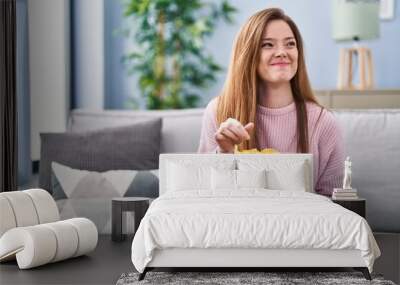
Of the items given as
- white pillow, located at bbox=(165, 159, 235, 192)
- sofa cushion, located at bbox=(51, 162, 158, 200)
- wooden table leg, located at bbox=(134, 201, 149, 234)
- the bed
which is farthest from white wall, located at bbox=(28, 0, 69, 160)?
the bed

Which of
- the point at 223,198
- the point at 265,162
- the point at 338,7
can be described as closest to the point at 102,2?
the point at 338,7

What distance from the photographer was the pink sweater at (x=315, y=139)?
421cm

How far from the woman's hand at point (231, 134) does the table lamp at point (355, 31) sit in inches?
72.4

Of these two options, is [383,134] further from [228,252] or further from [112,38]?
[112,38]

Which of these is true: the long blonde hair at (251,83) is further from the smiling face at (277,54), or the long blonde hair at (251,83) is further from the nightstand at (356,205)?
the nightstand at (356,205)

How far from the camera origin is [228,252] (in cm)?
310

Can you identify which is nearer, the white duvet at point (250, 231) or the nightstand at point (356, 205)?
the white duvet at point (250, 231)

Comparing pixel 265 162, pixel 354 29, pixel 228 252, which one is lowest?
pixel 228 252

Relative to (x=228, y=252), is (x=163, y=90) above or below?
above

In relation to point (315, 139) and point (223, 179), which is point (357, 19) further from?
point (223, 179)

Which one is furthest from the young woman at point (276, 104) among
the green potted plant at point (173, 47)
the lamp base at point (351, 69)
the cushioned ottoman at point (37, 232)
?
the green potted plant at point (173, 47)

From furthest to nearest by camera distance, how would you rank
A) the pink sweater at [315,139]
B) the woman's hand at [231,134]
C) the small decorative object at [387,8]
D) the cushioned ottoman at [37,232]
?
1. the small decorative object at [387,8]
2. the pink sweater at [315,139]
3. the woman's hand at [231,134]
4. the cushioned ottoman at [37,232]

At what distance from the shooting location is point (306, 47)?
6480 mm

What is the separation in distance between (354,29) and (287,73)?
5.03ft
